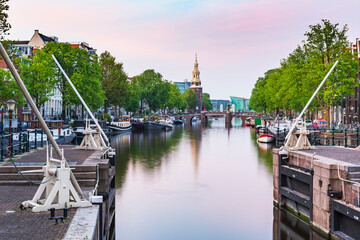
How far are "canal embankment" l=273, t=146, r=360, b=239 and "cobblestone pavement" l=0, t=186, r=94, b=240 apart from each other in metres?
9.79

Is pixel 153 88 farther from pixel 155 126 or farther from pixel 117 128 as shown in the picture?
pixel 117 128

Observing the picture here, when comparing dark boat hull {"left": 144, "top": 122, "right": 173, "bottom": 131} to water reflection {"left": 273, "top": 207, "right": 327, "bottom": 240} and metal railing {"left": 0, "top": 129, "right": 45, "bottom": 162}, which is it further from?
water reflection {"left": 273, "top": 207, "right": 327, "bottom": 240}

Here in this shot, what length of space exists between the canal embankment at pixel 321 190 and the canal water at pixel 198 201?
797 mm

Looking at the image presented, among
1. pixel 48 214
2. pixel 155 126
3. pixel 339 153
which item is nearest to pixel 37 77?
pixel 339 153

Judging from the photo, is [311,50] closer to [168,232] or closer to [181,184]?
[181,184]

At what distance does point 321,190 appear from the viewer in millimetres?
17750

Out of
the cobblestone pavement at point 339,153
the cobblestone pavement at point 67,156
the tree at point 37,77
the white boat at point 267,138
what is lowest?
the white boat at point 267,138

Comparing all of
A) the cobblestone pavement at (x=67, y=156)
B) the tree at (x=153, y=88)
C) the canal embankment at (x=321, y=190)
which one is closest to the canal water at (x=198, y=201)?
the canal embankment at (x=321, y=190)

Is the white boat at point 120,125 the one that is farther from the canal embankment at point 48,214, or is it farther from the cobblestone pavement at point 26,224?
the cobblestone pavement at point 26,224

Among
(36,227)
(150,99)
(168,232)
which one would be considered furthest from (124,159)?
(150,99)

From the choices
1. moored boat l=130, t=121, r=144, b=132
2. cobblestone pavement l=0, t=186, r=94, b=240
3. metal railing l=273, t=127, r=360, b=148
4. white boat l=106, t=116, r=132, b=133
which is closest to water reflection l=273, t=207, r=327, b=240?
metal railing l=273, t=127, r=360, b=148

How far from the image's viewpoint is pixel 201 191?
102 ft

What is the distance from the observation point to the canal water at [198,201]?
829 inches

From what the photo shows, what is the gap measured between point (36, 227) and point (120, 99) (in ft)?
271
